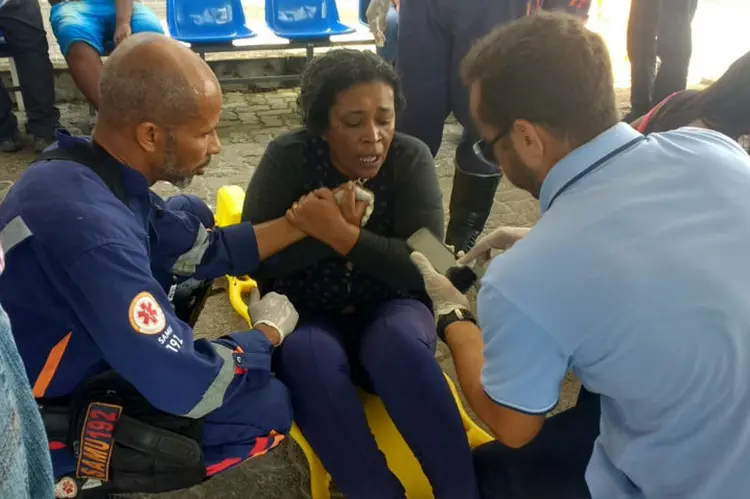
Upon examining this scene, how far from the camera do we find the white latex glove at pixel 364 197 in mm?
1884

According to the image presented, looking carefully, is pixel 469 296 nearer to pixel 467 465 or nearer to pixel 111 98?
pixel 467 465

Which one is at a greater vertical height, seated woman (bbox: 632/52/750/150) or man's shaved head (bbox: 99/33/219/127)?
man's shaved head (bbox: 99/33/219/127)

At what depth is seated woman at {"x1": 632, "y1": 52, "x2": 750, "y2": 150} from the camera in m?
1.91

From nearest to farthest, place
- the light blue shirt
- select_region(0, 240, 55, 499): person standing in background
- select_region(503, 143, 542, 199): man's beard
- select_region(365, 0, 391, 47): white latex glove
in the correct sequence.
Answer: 1. select_region(0, 240, 55, 499): person standing in background
2. the light blue shirt
3. select_region(503, 143, 542, 199): man's beard
4. select_region(365, 0, 391, 47): white latex glove

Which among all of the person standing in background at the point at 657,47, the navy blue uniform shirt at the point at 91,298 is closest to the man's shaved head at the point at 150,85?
the navy blue uniform shirt at the point at 91,298

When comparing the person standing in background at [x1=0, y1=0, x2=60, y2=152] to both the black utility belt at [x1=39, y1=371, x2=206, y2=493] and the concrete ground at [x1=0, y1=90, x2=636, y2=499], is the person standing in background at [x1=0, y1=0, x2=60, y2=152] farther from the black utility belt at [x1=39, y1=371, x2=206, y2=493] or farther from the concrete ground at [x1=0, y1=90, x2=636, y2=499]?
the black utility belt at [x1=39, y1=371, x2=206, y2=493]

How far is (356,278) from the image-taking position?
A: 6.49ft

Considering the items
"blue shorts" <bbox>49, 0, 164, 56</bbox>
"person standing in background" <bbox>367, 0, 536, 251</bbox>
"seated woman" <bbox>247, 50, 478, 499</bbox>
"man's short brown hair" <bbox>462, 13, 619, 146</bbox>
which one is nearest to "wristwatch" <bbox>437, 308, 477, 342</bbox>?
"seated woman" <bbox>247, 50, 478, 499</bbox>

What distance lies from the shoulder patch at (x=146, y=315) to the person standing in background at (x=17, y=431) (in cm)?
47

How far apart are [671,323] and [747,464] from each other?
0.27 meters

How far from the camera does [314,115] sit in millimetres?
1925

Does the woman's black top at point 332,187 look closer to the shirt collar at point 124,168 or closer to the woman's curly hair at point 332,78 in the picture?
the woman's curly hair at point 332,78

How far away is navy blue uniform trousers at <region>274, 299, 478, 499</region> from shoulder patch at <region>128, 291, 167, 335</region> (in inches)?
18.5

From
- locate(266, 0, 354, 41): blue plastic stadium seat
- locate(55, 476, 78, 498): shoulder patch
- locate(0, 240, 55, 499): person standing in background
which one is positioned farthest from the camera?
locate(266, 0, 354, 41): blue plastic stadium seat
